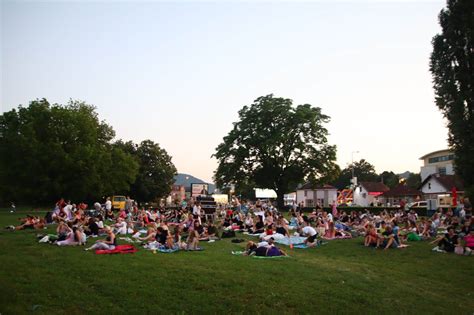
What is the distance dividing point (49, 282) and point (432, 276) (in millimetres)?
11724

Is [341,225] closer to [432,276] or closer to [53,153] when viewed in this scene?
[432,276]

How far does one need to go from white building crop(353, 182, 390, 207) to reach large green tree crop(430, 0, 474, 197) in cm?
6487

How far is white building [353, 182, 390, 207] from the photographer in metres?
93.4

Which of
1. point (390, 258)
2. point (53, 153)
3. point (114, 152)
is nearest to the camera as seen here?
point (390, 258)

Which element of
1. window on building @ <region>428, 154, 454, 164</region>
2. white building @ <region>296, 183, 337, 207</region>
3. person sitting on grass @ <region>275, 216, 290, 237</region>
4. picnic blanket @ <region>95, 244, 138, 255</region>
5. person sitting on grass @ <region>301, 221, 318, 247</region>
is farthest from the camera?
white building @ <region>296, 183, 337, 207</region>

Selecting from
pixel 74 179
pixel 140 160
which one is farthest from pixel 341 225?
pixel 140 160

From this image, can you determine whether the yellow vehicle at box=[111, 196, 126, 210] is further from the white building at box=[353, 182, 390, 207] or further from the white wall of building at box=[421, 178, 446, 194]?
the white building at box=[353, 182, 390, 207]

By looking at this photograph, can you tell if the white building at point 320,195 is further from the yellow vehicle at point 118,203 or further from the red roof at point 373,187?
the yellow vehicle at point 118,203

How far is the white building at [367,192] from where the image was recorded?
306 feet

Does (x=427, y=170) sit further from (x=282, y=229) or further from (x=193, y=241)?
(x=193, y=241)

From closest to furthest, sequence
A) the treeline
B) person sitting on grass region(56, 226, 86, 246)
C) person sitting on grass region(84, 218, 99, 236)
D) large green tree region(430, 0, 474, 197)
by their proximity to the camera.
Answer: person sitting on grass region(56, 226, 86, 246) → person sitting on grass region(84, 218, 99, 236) → large green tree region(430, 0, 474, 197) → the treeline

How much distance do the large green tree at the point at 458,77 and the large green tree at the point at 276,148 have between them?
26.2 meters

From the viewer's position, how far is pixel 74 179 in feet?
159

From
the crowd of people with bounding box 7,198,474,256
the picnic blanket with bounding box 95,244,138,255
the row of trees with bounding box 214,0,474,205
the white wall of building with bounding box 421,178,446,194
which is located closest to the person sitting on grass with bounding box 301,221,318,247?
the crowd of people with bounding box 7,198,474,256
